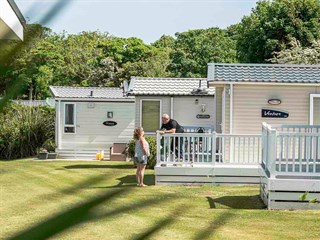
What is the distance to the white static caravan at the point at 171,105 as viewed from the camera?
1988 cm

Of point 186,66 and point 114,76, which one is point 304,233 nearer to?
point 114,76

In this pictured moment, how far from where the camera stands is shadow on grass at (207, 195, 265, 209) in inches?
436

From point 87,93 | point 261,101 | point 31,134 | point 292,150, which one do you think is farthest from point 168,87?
point 292,150

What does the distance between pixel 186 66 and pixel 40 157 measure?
2869 centimetres

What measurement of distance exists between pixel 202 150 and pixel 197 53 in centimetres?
3971

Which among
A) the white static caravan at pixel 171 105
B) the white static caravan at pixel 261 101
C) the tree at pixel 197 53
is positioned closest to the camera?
the white static caravan at pixel 261 101

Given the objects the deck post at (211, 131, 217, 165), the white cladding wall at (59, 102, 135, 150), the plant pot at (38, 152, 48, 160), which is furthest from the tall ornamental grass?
the deck post at (211, 131, 217, 165)

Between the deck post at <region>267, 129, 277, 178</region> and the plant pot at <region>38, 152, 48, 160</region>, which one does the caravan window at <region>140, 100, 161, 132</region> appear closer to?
the plant pot at <region>38, 152, 48, 160</region>

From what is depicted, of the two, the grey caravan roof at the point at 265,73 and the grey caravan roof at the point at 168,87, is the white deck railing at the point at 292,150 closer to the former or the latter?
the grey caravan roof at the point at 265,73

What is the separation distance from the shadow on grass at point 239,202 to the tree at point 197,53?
37133mm

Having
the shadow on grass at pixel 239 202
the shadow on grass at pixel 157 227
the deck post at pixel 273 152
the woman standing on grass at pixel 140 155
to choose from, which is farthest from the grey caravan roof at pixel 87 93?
the shadow on grass at pixel 157 227

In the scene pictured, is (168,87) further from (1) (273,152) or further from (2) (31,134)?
(1) (273,152)

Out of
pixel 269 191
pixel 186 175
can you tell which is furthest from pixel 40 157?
pixel 269 191

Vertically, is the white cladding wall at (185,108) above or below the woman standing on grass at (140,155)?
above
